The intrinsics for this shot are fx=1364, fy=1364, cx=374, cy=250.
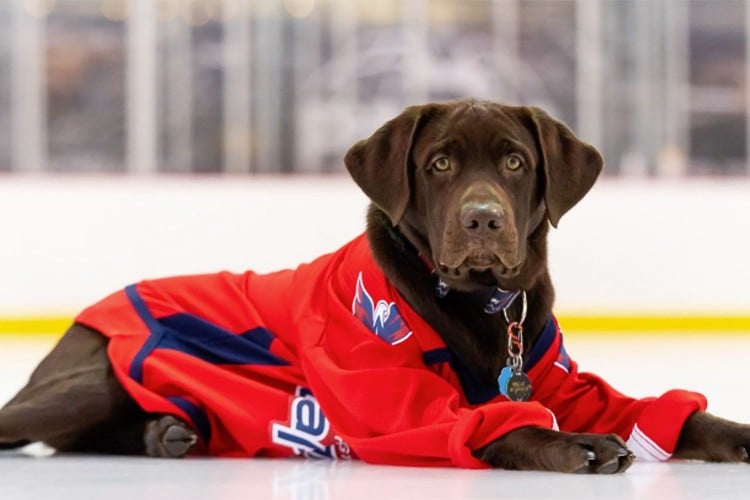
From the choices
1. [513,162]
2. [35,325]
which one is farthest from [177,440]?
[35,325]

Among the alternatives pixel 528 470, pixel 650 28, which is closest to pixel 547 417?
pixel 528 470

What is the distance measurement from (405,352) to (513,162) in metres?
0.60

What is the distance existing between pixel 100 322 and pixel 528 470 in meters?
1.55

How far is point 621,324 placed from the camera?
8859 mm

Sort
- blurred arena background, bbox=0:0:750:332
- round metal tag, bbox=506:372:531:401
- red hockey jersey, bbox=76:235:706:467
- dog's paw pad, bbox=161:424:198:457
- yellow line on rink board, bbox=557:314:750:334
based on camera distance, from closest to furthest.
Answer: red hockey jersey, bbox=76:235:706:467 → round metal tag, bbox=506:372:531:401 → dog's paw pad, bbox=161:424:198:457 → yellow line on rink board, bbox=557:314:750:334 → blurred arena background, bbox=0:0:750:332

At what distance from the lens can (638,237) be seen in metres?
8.99

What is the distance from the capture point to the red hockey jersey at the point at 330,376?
11.3 ft

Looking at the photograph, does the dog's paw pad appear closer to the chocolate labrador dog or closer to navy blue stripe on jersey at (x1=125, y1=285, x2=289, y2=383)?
the chocolate labrador dog

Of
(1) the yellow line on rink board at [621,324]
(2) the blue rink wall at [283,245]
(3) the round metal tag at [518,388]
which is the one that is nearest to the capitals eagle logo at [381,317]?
(3) the round metal tag at [518,388]

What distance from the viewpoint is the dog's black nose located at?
11.4 ft

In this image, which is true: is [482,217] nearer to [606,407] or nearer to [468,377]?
[468,377]

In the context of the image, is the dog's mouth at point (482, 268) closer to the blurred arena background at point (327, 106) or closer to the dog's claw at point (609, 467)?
the dog's claw at point (609, 467)

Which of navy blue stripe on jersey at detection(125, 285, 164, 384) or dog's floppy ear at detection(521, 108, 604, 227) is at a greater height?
dog's floppy ear at detection(521, 108, 604, 227)

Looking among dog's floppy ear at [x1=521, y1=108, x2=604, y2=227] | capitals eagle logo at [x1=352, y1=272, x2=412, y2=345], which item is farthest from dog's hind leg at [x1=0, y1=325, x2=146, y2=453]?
dog's floppy ear at [x1=521, y1=108, x2=604, y2=227]
